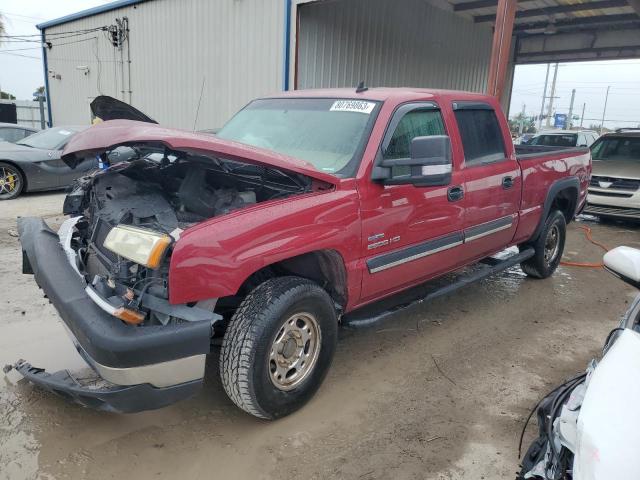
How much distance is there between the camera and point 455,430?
300cm

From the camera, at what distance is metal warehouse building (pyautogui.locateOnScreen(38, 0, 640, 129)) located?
991 centimetres

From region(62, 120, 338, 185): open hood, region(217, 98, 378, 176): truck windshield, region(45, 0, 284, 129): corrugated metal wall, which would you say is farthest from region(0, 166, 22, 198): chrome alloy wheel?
region(62, 120, 338, 185): open hood

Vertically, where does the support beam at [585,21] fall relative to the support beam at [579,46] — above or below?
above

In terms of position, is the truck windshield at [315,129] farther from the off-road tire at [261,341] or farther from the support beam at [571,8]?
the support beam at [571,8]

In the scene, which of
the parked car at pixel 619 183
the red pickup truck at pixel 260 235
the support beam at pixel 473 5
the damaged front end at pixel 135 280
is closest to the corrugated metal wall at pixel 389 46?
the support beam at pixel 473 5

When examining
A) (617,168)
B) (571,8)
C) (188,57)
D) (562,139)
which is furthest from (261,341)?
(571,8)

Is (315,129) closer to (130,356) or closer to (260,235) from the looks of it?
(260,235)

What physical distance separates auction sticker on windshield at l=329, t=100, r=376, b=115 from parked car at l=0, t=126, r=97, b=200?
21.8 ft

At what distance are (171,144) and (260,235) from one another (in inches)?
25.0

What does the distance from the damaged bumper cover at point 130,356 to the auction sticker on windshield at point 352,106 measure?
1915 mm

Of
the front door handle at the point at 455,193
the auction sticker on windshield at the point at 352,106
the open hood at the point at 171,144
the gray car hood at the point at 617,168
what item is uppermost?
the auction sticker on windshield at the point at 352,106

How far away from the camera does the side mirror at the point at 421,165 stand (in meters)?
2.93

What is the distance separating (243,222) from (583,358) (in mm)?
3113

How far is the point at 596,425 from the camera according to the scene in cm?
160
